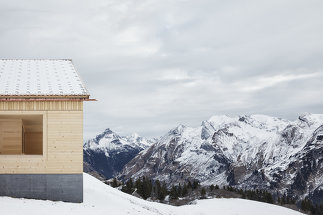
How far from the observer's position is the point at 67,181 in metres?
29.5

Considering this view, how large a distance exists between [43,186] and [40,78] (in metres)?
8.65

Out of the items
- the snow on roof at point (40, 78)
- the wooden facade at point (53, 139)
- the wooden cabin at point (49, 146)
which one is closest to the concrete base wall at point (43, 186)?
the wooden cabin at point (49, 146)

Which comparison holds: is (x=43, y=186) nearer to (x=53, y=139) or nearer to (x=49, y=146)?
(x=49, y=146)

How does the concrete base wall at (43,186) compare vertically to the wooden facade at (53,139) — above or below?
below

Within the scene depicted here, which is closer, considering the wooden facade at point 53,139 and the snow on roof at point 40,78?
the wooden facade at point 53,139

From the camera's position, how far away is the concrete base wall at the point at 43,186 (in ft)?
94.9

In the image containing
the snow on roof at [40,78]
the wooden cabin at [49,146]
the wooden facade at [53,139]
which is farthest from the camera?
the snow on roof at [40,78]

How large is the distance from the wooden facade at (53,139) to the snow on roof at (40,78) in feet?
2.66

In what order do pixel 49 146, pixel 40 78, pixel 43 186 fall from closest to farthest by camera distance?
pixel 43 186, pixel 49 146, pixel 40 78

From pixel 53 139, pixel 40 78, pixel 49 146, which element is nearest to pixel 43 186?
pixel 49 146

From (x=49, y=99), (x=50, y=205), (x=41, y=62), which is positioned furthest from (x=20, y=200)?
(x=41, y=62)

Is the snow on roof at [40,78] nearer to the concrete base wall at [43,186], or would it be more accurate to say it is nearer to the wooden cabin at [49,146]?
the wooden cabin at [49,146]

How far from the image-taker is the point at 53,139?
29.6m

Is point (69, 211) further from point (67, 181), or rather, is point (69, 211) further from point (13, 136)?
point (13, 136)
